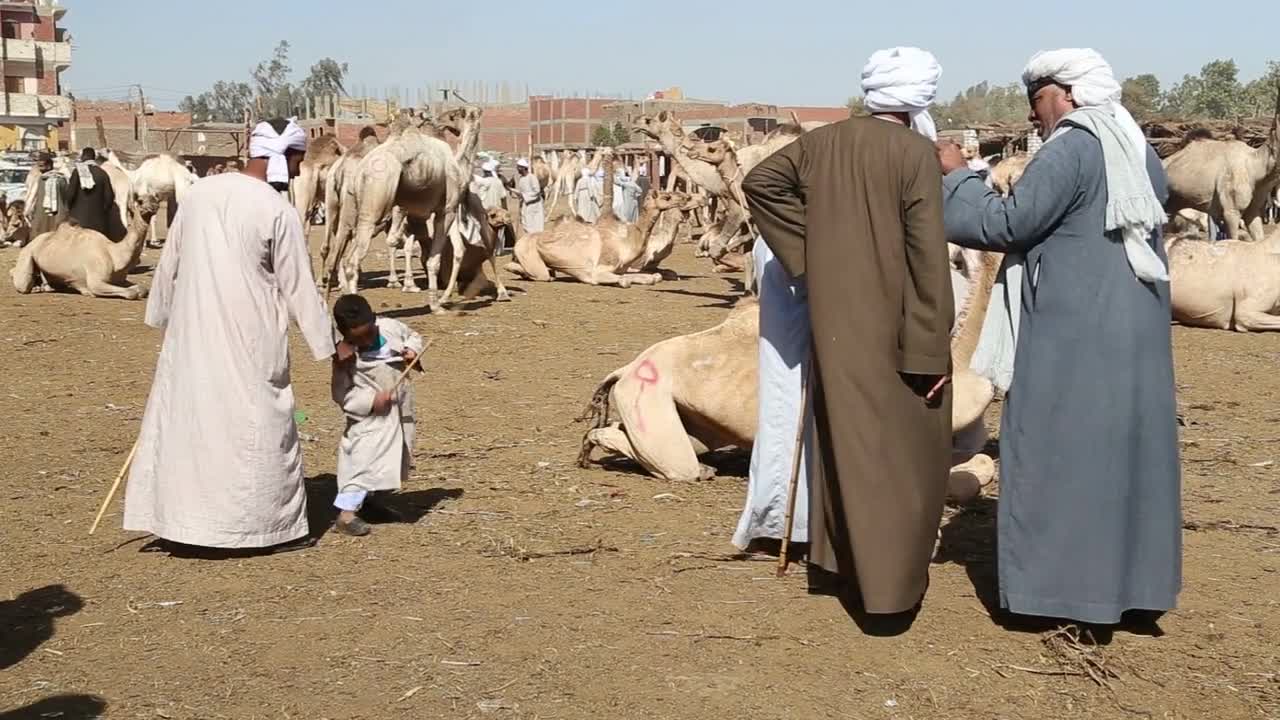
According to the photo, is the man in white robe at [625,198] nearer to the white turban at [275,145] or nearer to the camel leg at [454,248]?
the camel leg at [454,248]

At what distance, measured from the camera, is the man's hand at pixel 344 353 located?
5.81m

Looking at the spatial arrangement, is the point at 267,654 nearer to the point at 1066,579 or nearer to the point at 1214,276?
the point at 1066,579

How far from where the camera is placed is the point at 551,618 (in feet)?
16.0

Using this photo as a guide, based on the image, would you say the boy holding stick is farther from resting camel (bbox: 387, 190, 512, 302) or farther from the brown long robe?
resting camel (bbox: 387, 190, 512, 302)

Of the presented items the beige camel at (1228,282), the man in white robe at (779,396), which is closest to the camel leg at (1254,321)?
the beige camel at (1228,282)

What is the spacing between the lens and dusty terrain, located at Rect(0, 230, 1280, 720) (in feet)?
13.7

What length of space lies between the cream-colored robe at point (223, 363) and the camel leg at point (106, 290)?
34.5 feet

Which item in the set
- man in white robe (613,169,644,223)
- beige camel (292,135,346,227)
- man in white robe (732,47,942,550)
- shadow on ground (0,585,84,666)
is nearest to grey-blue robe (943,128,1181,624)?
man in white robe (732,47,942,550)

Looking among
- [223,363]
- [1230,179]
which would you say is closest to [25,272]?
[223,363]

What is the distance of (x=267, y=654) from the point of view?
456 cm

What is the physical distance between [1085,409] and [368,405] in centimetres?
288

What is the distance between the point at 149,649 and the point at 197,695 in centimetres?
49

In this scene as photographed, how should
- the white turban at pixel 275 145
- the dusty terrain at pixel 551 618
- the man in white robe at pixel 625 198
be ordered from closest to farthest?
1. the dusty terrain at pixel 551 618
2. the white turban at pixel 275 145
3. the man in white robe at pixel 625 198

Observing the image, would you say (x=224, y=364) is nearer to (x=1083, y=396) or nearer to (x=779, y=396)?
(x=779, y=396)
